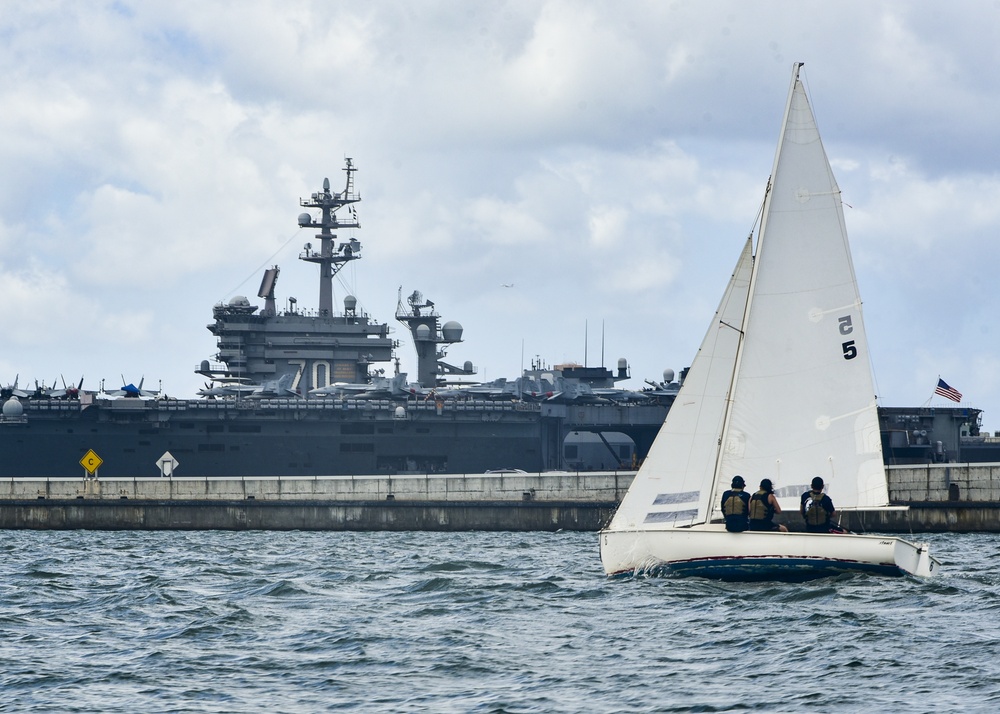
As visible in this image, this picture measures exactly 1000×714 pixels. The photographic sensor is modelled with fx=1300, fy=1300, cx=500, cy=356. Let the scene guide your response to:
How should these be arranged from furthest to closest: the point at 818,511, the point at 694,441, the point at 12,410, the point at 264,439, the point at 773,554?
the point at 264,439 → the point at 12,410 → the point at 694,441 → the point at 818,511 → the point at 773,554

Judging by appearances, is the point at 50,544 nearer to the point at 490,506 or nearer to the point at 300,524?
the point at 300,524

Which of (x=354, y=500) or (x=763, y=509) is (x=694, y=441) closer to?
(x=763, y=509)

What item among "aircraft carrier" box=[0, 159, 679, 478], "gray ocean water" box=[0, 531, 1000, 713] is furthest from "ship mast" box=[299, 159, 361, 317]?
"gray ocean water" box=[0, 531, 1000, 713]

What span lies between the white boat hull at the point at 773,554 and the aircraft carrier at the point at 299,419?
3576cm

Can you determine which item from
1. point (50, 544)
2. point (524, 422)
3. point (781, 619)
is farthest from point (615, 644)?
point (524, 422)

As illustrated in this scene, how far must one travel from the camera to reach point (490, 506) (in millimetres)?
40750

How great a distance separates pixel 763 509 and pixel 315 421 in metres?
37.7

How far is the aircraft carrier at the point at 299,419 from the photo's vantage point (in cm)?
5562

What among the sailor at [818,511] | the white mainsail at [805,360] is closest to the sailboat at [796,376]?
the white mainsail at [805,360]

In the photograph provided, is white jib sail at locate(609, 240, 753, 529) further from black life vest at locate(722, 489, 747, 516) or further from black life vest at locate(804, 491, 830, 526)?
black life vest at locate(804, 491, 830, 526)

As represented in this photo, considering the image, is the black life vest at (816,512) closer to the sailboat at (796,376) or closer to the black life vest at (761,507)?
the sailboat at (796,376)

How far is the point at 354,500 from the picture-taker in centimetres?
4203

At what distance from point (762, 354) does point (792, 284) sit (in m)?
1.29

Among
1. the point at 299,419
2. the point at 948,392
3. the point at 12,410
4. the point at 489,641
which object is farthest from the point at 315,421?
the point at 489,641
